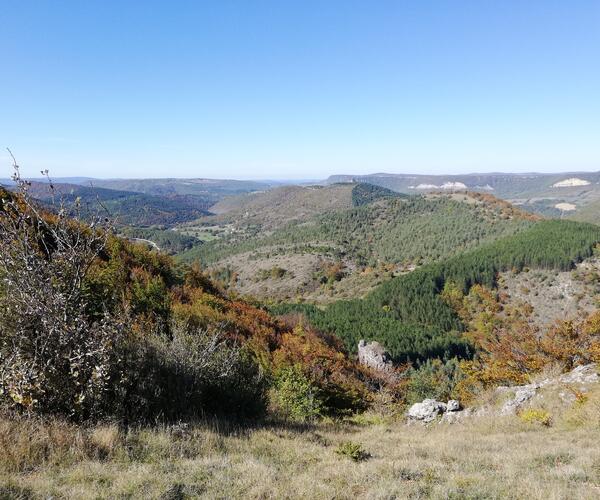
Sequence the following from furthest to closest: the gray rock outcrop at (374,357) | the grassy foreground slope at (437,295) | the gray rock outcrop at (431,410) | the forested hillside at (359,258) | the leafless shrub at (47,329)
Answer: the forested hillside at (359,258), the grassy foreground slope at (437,295), the gray rock outcrop at (374,357), the gray rock outcrop at (431,410), the leafless shrub at (47,329)

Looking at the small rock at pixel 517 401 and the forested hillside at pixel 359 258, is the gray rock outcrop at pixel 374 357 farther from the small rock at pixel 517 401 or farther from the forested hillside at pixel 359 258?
the forested hillside at pixel 359 258

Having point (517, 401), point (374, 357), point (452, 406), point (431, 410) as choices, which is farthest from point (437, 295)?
point (517, 401)

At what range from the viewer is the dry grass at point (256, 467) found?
209 inches

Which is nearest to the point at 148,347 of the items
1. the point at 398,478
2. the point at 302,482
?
the point at 302,482

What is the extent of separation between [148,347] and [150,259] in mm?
26433

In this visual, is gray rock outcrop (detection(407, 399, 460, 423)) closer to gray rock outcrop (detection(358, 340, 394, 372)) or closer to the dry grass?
the dry grass

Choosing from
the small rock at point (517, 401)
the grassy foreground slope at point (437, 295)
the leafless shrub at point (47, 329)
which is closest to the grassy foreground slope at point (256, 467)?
the leafless shrub at point (47, 329)

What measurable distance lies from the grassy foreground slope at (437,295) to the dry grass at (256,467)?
79.0m

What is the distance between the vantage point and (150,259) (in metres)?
33.6

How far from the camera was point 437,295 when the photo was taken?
119500 millimetres

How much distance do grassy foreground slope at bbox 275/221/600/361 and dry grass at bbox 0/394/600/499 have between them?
7902 cm

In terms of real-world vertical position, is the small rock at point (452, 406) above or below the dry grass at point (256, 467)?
below

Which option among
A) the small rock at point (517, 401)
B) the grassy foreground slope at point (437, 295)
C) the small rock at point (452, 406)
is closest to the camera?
the small rock at point (517, 401)

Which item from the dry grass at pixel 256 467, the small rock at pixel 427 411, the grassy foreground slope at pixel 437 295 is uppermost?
the dry grass at pixel 256 467
